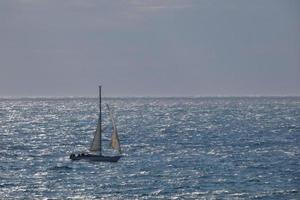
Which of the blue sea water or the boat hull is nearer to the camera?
the blue sea water

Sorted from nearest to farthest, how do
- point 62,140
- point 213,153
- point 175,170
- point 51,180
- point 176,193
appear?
point 176,193 → point 51,180 → point 175,170 → point 213,153 → point 62,140

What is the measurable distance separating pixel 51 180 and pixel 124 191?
9979mm

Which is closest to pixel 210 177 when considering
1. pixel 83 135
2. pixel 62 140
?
pixel 62 140

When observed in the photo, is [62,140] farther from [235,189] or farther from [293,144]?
[235,189]

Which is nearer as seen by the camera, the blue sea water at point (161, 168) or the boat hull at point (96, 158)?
the blue sea water at point (161, 168)

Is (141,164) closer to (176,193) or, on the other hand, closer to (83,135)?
(176,193)

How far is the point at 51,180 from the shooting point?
3297 inches

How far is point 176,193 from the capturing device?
7500cm

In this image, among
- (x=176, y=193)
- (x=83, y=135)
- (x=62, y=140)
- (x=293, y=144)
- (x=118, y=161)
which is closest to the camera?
(x=176, y=193)

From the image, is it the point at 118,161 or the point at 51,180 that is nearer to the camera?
the point at 51,180

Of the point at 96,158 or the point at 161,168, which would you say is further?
the point at 96,158

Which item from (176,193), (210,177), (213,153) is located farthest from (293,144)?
(176,193)

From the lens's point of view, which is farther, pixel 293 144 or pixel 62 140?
pixel 62 140

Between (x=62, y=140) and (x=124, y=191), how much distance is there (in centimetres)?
5925
